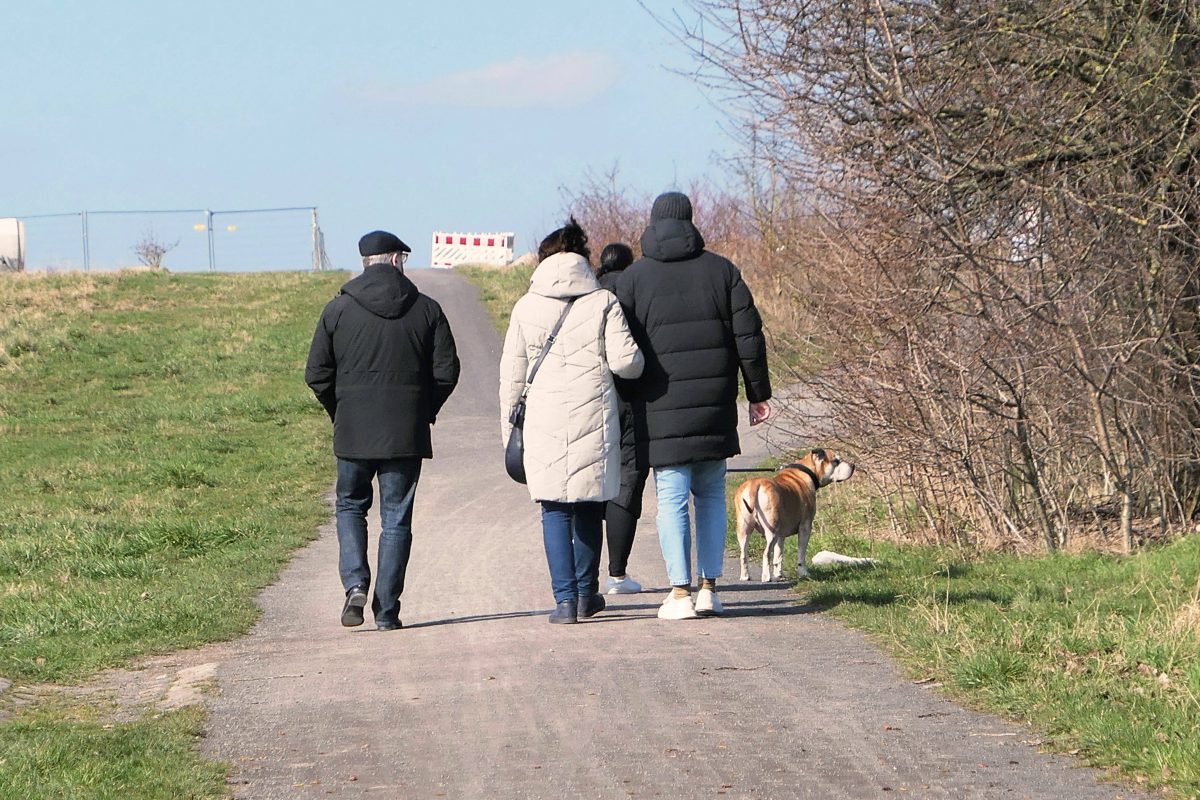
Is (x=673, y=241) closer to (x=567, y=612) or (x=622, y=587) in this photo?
(x=567, y=612)

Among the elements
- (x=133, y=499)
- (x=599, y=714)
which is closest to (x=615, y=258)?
(x=599, y=714)

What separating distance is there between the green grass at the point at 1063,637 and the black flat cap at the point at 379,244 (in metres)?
2.87

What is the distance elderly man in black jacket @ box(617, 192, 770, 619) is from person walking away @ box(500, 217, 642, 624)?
173 millimetres

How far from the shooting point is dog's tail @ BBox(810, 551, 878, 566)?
1051cm

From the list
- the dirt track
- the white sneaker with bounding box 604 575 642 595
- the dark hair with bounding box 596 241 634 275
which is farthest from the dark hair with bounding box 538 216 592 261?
the white sneaker with bounding box 604 575 642 595

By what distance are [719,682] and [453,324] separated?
26077 millimetres

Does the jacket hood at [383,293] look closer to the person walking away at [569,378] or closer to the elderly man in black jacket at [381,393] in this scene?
the elderly man in black jacket at [381,393]

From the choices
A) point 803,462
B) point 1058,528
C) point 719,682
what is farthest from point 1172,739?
point 1058,528

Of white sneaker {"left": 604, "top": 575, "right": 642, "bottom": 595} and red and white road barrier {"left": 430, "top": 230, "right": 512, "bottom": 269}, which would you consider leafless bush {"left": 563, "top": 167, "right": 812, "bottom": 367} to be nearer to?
white sneaker {"left": 604, "top": 575, "right": 642, "bottom": 595}

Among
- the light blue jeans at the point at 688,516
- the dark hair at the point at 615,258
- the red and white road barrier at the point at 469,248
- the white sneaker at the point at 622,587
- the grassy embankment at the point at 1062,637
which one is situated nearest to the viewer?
the grassy embankment at the point at 1062,637

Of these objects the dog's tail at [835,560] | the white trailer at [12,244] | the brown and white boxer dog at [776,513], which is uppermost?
the white trailer at [12,244]

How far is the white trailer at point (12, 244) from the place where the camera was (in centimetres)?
4888

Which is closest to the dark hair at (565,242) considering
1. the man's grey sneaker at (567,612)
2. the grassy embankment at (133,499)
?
the man's grey sneaker at (567,612)

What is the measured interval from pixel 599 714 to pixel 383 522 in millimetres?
2780
